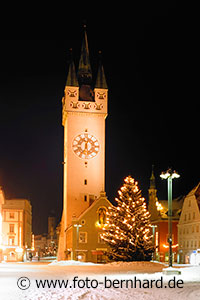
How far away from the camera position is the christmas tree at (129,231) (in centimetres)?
4344

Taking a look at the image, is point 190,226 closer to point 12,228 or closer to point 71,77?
point 71,77

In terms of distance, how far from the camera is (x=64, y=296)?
17.4 m

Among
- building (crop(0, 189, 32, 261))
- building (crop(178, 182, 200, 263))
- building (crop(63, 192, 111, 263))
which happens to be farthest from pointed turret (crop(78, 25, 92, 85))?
building (crop(0, 189, 32, 261))

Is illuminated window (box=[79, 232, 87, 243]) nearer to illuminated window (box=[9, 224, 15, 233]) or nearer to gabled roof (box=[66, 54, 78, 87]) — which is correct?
gabled roof (box=[66, 54, 78, 87])

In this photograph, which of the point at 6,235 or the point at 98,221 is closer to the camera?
the point at 98,221

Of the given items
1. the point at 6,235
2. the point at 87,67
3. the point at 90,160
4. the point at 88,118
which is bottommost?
the point at 6,235

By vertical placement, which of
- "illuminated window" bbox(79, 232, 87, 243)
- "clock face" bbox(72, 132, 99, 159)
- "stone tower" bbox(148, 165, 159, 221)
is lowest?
"illuminated window" bbox(79, 232, 87, 243)

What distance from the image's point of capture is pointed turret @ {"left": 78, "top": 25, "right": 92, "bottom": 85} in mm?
85500

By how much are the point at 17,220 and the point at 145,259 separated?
6855 centimetres

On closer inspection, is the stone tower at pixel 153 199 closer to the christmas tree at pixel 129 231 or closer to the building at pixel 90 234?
the building at pixel 90 234

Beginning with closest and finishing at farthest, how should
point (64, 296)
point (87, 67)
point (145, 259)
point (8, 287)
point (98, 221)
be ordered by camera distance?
point (64, 296)
point (8, 287)
point (145, 259)
point (98, 221)
point (87, 67)

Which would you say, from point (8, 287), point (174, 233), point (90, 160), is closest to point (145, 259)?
point (8, 287)

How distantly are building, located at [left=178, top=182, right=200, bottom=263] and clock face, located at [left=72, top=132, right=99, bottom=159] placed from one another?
15.9 metres

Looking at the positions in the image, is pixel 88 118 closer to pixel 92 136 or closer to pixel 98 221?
pixel 92 136
